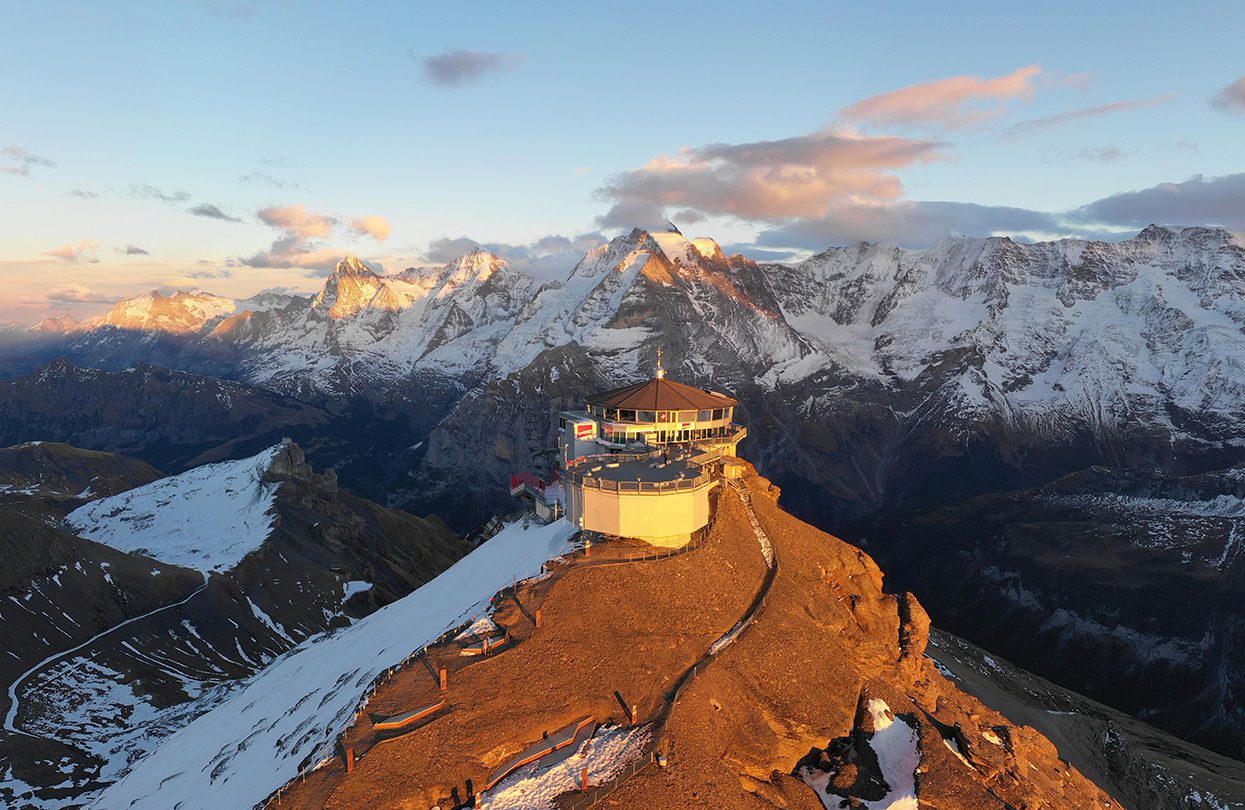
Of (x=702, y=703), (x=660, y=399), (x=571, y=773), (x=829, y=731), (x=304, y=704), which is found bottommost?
(x=304, y=704)

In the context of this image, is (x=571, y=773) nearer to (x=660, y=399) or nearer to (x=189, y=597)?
(x=660, y=399)

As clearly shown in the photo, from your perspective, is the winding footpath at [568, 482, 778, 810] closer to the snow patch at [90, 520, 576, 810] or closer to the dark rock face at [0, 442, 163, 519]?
the snow patch at [90, 520, 576, 810]

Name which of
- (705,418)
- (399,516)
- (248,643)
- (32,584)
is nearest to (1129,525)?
(705,418)

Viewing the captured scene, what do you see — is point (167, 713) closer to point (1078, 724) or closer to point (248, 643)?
point (248, 643)

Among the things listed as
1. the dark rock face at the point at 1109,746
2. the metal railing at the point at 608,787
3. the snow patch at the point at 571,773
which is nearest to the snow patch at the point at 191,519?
the snow patch at the point at 571,773

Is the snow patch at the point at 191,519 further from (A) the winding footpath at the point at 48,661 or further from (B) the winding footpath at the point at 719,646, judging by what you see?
(B) the winding footpath at the point at 719,646

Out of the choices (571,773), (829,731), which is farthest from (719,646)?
(571,773)

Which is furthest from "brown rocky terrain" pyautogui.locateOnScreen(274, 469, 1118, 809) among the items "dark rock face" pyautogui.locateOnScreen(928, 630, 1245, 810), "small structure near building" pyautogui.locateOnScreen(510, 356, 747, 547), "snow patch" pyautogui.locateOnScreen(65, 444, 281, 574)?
"snow patch" pyautogui.locateOnScreen(65, 444, 281, 574)
